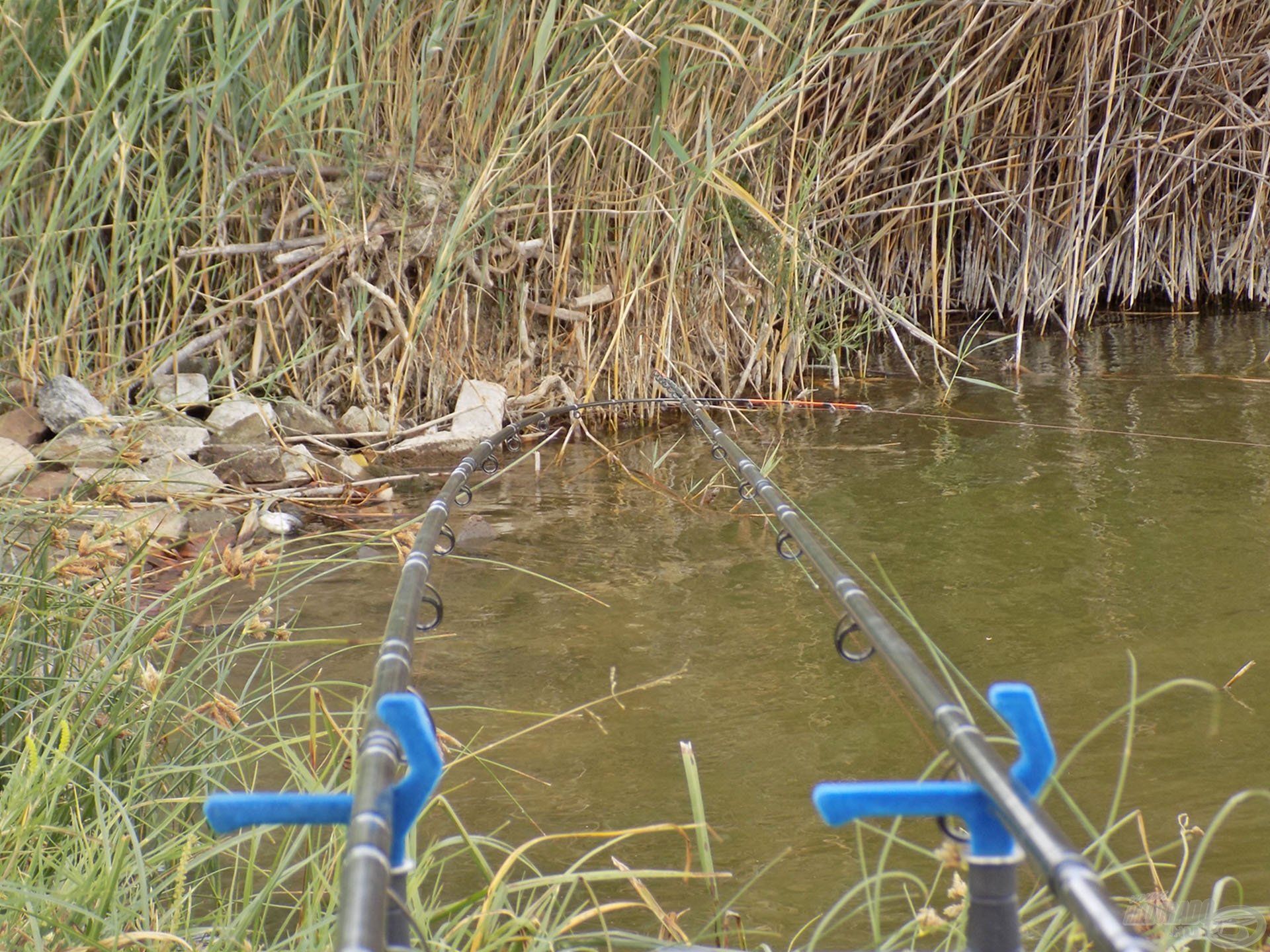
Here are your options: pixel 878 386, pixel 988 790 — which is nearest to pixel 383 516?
pixel 878 386

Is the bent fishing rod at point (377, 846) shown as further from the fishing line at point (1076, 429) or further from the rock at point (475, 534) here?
the fishing line at point (1076, 429)

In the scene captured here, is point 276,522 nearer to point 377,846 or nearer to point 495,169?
point 495,169

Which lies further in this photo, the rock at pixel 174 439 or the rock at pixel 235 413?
the rock at pixel 235 413

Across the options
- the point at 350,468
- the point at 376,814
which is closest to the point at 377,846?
the point at 376,814

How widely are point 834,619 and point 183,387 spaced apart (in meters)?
2.12

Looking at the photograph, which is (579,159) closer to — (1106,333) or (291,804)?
(1106,333)

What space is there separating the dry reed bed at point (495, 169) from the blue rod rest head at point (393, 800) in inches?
103

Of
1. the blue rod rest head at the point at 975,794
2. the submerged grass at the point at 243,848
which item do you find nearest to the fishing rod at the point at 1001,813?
the blue rod rest head at the point at 975,794

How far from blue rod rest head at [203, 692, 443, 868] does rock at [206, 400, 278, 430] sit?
9.86ft

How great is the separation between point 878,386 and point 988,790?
4.25 m

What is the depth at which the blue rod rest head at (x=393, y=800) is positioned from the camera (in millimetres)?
500

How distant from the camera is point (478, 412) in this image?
3744mm

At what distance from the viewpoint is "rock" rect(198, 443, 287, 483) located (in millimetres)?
3266

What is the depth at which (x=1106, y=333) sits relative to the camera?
5500 millimetres
